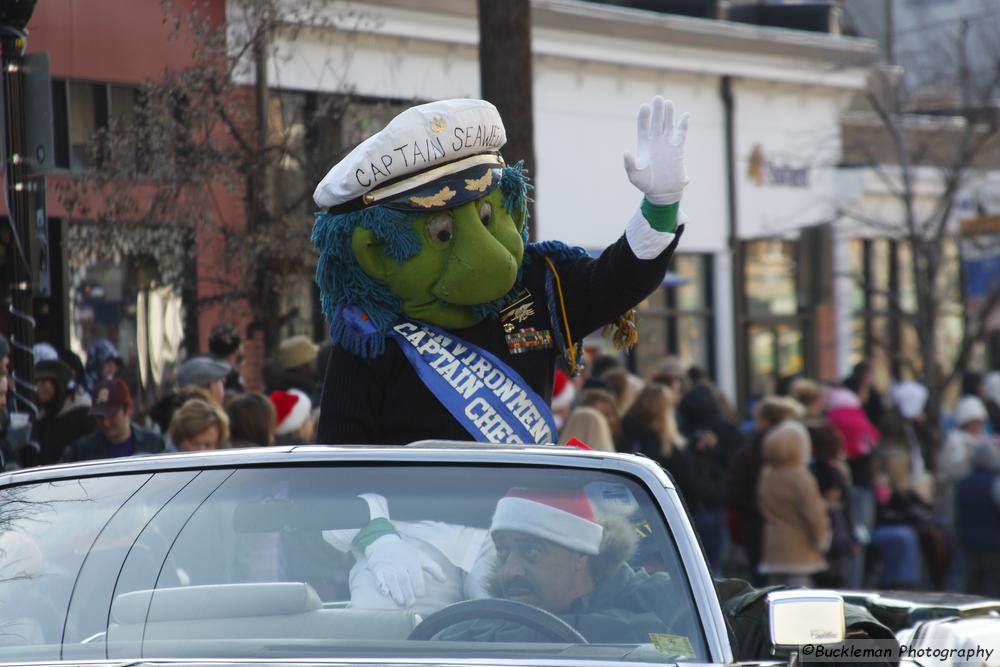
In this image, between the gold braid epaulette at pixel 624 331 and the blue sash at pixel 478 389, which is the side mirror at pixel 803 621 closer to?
the blue sash at pixel 478 389

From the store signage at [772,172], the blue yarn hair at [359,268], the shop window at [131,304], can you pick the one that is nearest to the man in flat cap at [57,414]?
the shop window at [131,304]

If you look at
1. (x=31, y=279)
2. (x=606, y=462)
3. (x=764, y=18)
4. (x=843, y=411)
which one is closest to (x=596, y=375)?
(x=843, y=411)

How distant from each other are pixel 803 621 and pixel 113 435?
16.8ft

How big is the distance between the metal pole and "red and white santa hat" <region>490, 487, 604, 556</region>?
Answer: 3296 mm

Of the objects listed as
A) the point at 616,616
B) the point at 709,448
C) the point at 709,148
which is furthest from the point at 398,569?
the point at 709,148

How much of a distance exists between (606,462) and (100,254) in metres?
6.12

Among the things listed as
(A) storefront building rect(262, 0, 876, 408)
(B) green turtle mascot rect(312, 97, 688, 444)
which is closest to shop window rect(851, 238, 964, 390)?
(A) storefront building rect(262, 0, 876, 408)

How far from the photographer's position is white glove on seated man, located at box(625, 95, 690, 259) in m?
4.74

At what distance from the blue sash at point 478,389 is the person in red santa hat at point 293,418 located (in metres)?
3.60

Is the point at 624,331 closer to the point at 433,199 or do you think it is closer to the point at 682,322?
the point at 433,199

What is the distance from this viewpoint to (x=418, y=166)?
5.00 m

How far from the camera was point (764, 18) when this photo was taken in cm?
2312

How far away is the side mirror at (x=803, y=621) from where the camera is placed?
122 inches

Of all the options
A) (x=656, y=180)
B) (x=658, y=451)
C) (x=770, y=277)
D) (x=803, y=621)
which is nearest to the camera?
(x=803, y=621)
